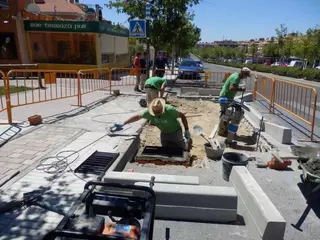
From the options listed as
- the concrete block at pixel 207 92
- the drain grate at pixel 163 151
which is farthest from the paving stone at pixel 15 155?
the concrete block at pixel 207 92

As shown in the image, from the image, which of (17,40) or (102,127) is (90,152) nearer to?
(102,127)

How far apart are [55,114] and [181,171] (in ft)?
15.9

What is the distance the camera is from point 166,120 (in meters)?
5.65

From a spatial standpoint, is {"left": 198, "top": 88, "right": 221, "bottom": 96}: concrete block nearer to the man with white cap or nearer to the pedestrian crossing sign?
the pedestrian crossing sign

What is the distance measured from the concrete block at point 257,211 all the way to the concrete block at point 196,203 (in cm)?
19

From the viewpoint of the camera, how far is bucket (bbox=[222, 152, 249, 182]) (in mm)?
4508

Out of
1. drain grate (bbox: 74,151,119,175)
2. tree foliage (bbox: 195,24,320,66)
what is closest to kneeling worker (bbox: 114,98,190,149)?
drain grate (bbox: 74,151,119,175)

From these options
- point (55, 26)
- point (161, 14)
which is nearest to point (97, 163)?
point (161, 14)

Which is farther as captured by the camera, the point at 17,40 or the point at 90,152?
the point at 17,40

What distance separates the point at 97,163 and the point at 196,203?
208cm

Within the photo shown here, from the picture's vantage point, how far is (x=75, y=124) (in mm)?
7402

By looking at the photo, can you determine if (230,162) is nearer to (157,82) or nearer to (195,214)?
(195,214)

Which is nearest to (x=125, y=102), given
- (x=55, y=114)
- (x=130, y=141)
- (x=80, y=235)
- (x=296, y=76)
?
(x=55, y=114)

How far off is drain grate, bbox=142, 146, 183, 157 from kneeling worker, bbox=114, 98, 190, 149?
22cm
